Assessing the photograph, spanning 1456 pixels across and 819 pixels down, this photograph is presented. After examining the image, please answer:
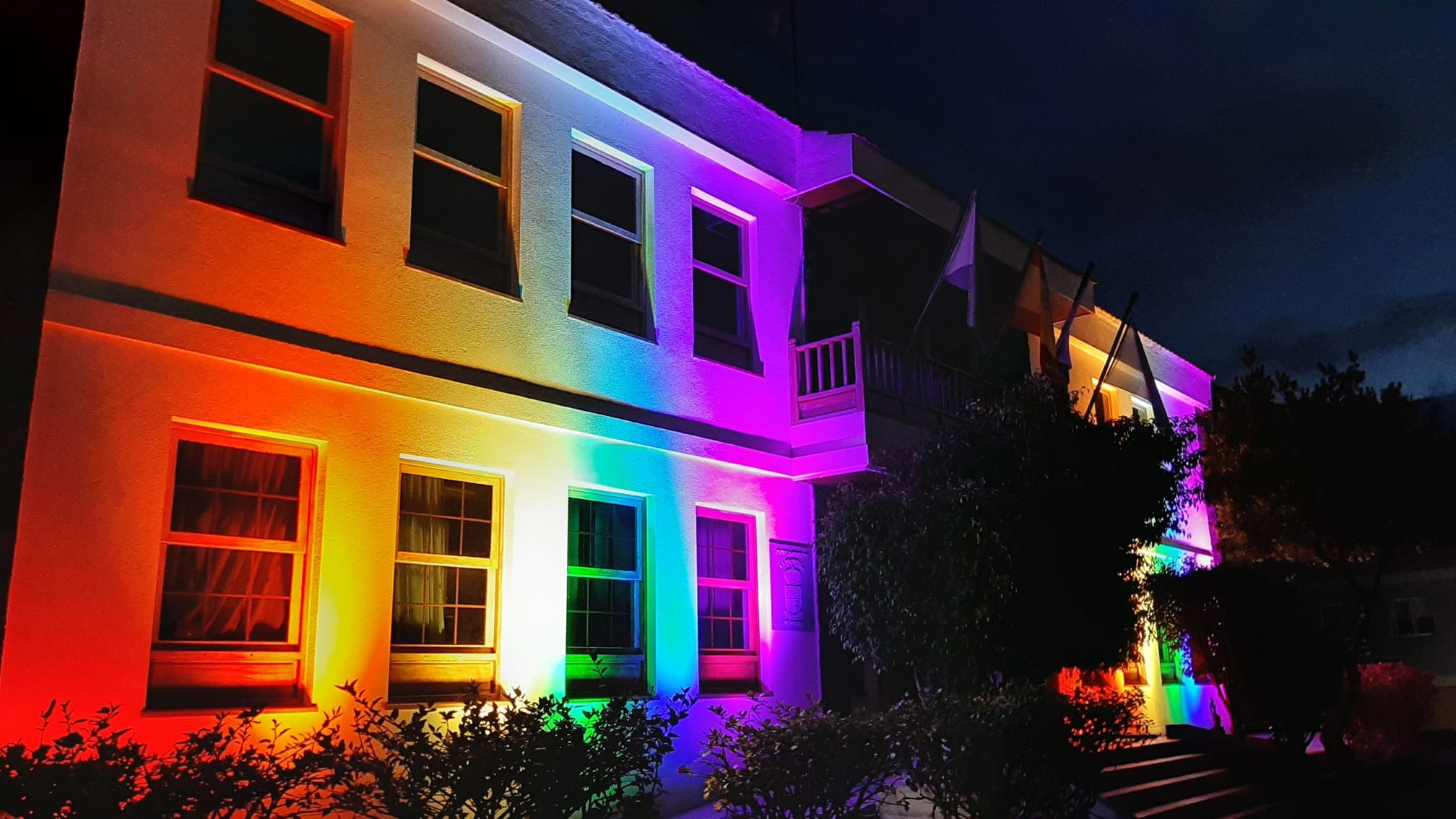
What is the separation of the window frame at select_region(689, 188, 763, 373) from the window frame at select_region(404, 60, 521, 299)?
2.46 meters

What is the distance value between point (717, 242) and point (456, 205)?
3.88m

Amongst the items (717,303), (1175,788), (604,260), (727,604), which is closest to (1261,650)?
(1175,788)

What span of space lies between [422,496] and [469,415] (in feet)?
2.62

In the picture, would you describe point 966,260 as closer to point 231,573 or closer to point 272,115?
point 272,115

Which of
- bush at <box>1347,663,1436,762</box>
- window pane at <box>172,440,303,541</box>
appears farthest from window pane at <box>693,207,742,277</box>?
bush at <box>1347,663,1436,762</box>

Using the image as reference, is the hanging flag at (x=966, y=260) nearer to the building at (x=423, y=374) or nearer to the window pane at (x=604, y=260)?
the building at (x=423, y=374)

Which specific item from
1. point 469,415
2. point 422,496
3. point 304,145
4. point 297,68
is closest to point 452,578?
point 422,496

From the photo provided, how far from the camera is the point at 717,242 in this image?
41.4 ft

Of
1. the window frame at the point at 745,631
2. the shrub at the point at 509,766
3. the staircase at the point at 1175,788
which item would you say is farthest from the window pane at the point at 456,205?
the staircase at the point at 1175,788

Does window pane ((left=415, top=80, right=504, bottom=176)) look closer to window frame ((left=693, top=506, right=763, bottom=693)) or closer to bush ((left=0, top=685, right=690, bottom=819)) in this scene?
window frame ((left=693, top=506, right=763, bottom=693))

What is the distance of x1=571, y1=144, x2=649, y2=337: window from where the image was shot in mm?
10648

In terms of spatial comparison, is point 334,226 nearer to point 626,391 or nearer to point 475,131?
point 475,131

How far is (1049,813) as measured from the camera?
7852 millimetres

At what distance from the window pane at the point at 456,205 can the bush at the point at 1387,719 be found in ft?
49.7
